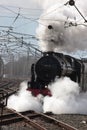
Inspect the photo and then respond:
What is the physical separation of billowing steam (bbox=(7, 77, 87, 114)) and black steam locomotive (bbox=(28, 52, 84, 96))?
0.34 metres

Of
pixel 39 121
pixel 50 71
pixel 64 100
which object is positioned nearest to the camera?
pixel 39 121

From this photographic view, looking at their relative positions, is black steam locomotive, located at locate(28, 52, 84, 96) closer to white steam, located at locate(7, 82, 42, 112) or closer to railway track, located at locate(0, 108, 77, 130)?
white steam, located at locate(7, 82, 42, 112)

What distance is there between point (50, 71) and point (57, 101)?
2.17 meters

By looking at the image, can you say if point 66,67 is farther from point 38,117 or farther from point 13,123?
point 13,123

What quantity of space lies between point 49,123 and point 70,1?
18.9 feet

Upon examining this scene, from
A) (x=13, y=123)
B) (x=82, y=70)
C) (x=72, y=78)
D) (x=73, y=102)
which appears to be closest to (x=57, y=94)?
(x=73, y=102)

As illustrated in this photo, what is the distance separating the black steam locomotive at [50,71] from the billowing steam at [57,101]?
0.34m

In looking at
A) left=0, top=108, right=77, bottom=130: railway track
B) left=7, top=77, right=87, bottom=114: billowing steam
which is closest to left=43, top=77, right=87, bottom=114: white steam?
left=7, top=77, right=87, bottom=114: billowing steam

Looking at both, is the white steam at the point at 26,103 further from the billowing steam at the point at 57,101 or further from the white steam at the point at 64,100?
the white steam at the point at 64,100

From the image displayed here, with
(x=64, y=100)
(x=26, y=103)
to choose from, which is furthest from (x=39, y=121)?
(x=64, y=100)

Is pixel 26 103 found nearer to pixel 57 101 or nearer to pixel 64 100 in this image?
pixel 57 101

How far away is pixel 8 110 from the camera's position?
48.0 ft

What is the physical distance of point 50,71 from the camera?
57.9 ft

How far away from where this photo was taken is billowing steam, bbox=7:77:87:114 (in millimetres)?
15734
